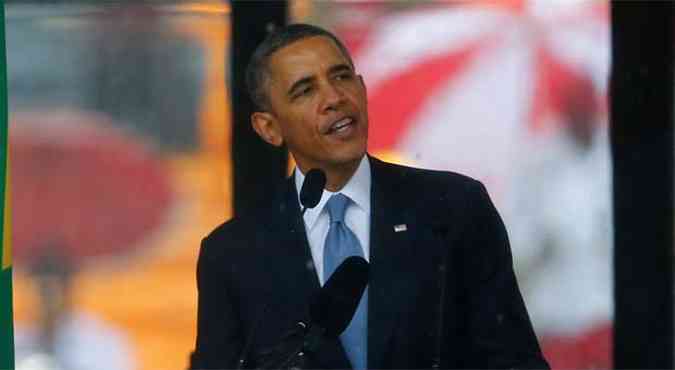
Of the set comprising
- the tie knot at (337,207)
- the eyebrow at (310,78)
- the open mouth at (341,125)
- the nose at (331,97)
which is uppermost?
the eyebrow at (310,78)

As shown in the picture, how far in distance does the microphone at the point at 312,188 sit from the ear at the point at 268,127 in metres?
0.24

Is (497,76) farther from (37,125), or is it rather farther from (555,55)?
(37,125)

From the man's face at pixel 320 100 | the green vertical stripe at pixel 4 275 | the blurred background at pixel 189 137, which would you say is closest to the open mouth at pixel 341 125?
the man's face at pixel 320 100

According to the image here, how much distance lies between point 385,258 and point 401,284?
0.07m

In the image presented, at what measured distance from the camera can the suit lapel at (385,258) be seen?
3.13m

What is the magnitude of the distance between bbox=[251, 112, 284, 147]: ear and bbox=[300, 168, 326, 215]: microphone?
24 centimetres

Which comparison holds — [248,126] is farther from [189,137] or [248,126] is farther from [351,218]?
[351,218]

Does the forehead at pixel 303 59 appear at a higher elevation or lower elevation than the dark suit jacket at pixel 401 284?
higher

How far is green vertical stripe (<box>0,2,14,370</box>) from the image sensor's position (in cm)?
325

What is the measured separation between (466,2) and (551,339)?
0.90 m

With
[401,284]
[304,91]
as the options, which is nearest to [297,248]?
[401,284]

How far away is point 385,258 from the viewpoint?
127 inches

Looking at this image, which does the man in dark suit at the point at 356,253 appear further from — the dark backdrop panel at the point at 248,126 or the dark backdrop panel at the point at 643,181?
the dark backdrop panel at the point at 643,181

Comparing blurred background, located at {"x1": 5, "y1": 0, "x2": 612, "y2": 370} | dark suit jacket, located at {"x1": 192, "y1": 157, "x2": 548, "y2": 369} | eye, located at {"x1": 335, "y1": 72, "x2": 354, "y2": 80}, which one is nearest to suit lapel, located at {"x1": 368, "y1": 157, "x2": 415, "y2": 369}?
dark suit jacket, located at {"x1": 192, "y1": 157, "x2": 548, "y2": 369}
